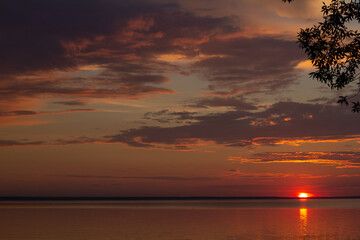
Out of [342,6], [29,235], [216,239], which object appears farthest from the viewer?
[29,235]

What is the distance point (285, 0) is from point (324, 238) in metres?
40.6

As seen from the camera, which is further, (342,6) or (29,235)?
(29,235)

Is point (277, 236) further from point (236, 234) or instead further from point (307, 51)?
point (307, 51)

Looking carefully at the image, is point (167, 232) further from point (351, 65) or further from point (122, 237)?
→ point (351, 65)

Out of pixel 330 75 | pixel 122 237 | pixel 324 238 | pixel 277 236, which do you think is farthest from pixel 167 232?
pixel 330 75

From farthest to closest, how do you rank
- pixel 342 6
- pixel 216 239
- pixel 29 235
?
1. pixel 29 235
2. pixel 216 239
3. pixel 342 6

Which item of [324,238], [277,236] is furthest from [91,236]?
[324,238]

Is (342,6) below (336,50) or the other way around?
the other way around

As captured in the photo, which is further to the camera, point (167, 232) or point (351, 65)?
point (167, 232)

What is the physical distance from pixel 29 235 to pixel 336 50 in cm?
4617

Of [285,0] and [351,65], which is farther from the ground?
[285,0]

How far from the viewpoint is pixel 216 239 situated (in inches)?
2229

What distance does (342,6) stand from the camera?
83.9 ft

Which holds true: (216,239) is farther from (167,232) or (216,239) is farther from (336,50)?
(336,50)
